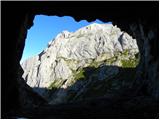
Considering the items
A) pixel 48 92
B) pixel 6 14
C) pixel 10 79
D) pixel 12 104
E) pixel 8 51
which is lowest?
pixel 48 92

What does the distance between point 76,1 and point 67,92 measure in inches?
5022

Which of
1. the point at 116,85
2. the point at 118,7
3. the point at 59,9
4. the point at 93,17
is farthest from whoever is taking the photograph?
the point at 116,85

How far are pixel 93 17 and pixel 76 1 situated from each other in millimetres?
8080

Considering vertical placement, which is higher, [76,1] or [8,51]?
[76,1]

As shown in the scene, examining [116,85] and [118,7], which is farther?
[116,85]

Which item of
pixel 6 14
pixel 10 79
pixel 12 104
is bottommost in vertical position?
pixel 12 104

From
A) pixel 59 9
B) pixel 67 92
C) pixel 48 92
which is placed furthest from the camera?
pixel 48 92

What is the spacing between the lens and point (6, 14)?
126 ft

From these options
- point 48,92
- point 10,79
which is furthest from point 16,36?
point 48,92

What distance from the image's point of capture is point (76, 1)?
39.9m

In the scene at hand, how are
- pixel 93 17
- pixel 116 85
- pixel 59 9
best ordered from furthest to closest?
pixel 116 85
pixel 93 17
pixel 59 9

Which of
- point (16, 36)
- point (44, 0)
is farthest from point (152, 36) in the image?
point (16, 36)

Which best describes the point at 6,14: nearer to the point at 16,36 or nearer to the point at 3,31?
the point at 3,31

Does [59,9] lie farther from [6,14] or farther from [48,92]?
[48,92]
